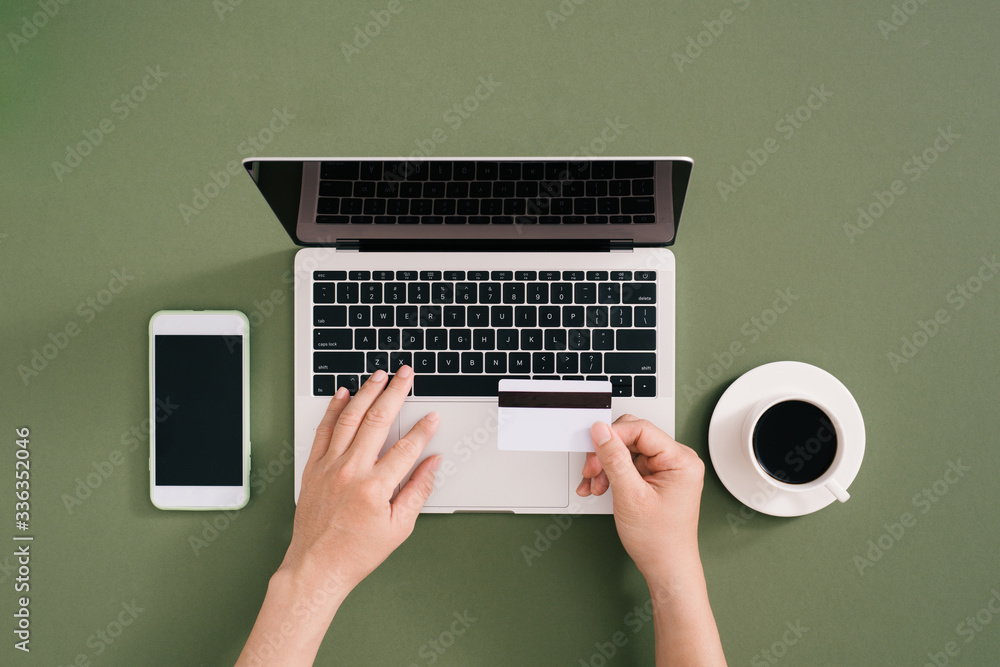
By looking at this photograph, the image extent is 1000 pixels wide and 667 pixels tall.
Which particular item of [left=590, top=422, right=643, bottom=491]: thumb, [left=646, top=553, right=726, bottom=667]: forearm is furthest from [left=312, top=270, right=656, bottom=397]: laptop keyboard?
[left=646, top=553, right=726, bottom=667]: forearm

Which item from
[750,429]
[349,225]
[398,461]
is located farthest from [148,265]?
[750,429]

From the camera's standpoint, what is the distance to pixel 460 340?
83cm

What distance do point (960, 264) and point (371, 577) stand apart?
1.05m

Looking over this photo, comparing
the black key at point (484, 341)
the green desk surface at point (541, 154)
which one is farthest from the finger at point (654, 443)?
the black key at point (484, 341)

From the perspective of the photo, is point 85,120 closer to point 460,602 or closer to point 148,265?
point 148,265

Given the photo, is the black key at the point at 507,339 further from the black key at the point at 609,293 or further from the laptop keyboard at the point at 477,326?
the black key at the point at 609,293

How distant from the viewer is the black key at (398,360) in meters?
0.83

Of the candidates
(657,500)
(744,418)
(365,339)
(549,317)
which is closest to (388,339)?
(365,339)

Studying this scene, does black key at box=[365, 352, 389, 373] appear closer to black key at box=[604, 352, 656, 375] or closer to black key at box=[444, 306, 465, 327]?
black key at box=[444, 306, 465, 327]

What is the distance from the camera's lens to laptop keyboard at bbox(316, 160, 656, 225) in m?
0.71

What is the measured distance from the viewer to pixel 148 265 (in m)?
0.89

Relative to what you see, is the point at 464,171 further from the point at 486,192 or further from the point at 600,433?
the point at 600,433

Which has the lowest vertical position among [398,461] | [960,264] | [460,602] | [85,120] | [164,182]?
[460,602]

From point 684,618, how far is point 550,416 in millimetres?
348
